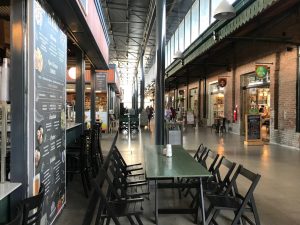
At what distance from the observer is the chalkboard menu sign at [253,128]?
1040 centimetres

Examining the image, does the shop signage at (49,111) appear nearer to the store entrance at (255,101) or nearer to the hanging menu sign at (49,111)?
the hanging menu sign at (49,111)

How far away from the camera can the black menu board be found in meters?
10.4

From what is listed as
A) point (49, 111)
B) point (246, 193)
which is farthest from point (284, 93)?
point (49, 111)

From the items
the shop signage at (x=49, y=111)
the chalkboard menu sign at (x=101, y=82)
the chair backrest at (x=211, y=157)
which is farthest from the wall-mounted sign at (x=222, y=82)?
the shop signage at (x=49, y=111)

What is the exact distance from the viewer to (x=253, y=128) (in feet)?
34.3

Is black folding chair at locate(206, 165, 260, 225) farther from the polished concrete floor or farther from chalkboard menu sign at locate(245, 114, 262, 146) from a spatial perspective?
chalkboard menu sign at locate(245, 114, 262, 146)

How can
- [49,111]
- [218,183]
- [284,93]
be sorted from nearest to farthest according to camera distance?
[49,111], [218,183], [284,93]

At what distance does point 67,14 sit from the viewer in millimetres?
3709

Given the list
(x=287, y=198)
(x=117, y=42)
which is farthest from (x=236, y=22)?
(x=117, y=42)

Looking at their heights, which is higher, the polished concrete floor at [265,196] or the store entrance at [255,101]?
the store entrance at [255,101]

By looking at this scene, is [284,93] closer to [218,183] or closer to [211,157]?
[211,157]

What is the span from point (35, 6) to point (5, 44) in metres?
1.67

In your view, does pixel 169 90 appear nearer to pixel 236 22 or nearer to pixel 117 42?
pixel 117 42

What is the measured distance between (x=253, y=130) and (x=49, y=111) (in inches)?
342
